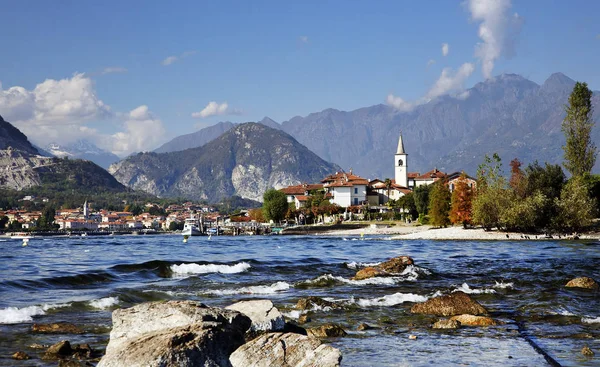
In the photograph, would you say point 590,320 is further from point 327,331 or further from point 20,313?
point 20,313

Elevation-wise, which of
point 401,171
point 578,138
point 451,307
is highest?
point 401,171

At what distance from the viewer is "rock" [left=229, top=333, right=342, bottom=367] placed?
8.05 meters

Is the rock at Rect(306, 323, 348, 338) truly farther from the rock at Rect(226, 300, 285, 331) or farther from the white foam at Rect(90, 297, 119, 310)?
the white foam at Rect(90, 297, 119, 310)

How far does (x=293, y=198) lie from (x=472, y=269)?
13325 cm

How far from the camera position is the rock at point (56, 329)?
1302 centimetres

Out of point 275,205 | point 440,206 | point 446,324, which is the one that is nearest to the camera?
point 446,324

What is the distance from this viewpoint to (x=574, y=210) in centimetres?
6297

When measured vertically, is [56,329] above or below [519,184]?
below

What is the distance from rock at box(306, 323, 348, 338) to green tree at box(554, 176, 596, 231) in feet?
182

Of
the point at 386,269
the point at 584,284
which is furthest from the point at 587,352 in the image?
the point at 386,269

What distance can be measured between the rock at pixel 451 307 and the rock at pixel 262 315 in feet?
20.8

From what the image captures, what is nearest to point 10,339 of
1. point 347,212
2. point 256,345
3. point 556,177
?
point 256,345

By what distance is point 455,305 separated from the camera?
51.5 ft

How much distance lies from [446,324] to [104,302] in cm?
929
